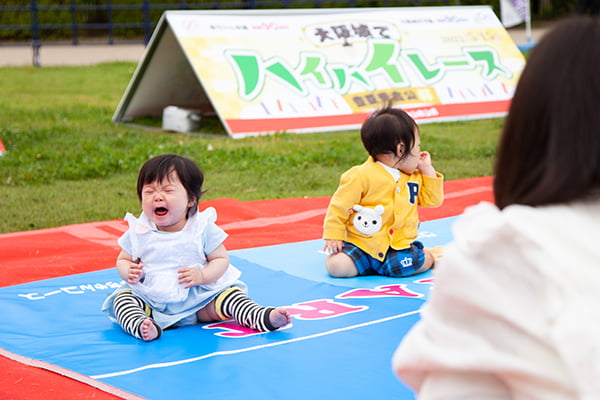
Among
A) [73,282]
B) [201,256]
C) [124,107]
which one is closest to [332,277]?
[201,256]

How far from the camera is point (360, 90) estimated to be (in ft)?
31.2

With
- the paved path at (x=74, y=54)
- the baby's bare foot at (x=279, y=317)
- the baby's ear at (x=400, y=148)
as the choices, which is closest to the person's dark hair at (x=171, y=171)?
the baby's bare foot at (x=279, y=317)

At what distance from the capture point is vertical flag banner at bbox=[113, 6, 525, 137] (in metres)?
8.84

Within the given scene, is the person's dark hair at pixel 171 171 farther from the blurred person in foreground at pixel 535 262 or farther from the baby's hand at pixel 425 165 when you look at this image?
the blurred person in foreground at pixel 535 262

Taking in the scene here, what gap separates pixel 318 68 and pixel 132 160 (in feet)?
8.94

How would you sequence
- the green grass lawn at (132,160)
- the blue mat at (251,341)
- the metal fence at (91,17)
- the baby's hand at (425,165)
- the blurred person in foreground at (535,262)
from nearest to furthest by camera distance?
1. the blurred person in foreground at (535,262)
2. the blue mat at (251,341)
3. the baby's hand at (425,165)
4. the green grass lawn at (132,160)
5. the metal fence at (91,17)

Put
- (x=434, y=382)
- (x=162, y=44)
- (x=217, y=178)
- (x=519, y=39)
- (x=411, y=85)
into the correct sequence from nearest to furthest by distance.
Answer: (x=434, y=382), (x=217, y=178), (x=162, y=44), (x=411, y=85), (x=519, y=39)

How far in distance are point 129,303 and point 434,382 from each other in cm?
231

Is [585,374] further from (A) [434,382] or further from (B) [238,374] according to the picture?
(B) [238,374]

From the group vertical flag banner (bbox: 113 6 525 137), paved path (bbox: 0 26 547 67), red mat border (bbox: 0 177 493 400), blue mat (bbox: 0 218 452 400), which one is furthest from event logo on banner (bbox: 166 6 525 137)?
paved path (bbox: 0 26 547 67)

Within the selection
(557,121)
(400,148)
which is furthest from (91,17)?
(557,121)

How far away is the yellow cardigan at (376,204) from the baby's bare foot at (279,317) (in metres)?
0.90

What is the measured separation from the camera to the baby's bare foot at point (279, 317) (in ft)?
11.1

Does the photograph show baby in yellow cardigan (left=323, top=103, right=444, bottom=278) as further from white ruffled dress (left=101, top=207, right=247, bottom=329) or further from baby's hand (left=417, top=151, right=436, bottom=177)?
white ruffled dress (left=101, top=207, right=247, bottom=329)
